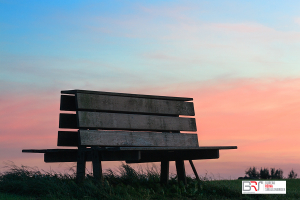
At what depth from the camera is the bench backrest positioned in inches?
255

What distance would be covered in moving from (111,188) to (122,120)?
153 cm

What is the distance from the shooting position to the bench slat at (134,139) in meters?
6.30

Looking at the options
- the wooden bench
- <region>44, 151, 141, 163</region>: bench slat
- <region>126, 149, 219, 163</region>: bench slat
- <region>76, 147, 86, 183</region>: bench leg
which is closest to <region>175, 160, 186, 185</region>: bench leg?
the wooden bench

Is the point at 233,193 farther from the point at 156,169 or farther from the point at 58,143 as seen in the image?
the point at 58,143

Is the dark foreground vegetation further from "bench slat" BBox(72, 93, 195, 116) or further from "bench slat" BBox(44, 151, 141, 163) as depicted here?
"bench slat" BBox(72, 93, 195, 116)

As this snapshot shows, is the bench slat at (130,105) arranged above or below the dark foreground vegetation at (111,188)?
above

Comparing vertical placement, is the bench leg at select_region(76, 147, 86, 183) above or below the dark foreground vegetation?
above

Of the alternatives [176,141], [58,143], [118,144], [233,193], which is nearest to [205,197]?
[233,193]

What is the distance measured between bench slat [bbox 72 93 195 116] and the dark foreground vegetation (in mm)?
1463

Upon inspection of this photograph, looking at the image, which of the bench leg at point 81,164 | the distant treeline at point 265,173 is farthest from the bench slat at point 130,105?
the distant treeline at point 265,173

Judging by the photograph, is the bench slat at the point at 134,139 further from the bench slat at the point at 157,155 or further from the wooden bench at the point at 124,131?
the bench slat at the point at 157,155

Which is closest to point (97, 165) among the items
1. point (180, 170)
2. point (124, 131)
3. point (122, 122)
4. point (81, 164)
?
point (81, 164)

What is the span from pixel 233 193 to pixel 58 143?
3774mm

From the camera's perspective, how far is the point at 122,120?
6.87 meters
